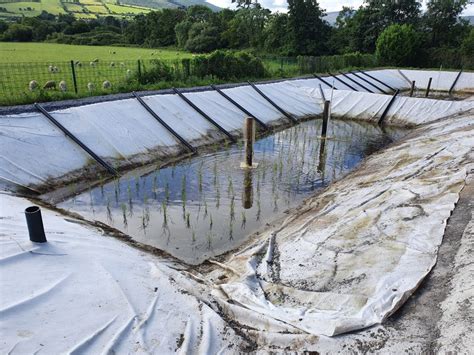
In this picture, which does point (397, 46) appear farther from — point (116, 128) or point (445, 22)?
point (116, 128)

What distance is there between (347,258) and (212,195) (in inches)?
167

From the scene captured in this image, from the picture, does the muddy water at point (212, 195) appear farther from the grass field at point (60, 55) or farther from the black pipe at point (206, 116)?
the grass field at point (60, 55)

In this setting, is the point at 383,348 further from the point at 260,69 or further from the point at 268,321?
the point at 260,69

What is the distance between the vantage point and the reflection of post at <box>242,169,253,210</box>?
8.17 metres

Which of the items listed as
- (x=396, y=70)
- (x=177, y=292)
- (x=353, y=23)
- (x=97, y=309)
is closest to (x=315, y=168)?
(x=177, y=292)

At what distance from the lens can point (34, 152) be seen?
27.7 feet

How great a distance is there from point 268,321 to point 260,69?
19046mm

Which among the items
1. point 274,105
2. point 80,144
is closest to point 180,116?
point 80,144

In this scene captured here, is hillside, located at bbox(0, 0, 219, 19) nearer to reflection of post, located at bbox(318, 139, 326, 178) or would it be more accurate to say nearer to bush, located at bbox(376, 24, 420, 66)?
bush, located at bbox(376, 24, 420, 66)

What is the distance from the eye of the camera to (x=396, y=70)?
26.3 meters

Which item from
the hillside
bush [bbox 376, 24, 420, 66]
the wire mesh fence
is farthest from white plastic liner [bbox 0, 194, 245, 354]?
the hillside

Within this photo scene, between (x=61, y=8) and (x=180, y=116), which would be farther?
(x=61, y=8)

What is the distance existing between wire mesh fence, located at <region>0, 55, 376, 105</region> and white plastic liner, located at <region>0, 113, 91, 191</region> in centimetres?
290

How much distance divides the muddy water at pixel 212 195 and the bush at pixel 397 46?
22.3 meters
